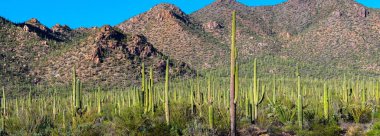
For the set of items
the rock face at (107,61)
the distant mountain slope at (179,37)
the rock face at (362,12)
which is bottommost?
the rock face at (107,61)

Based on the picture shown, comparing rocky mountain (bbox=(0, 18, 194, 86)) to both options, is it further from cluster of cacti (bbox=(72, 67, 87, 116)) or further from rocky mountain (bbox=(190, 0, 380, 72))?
cluster of cacti (bbox=(72, 67, 87, 116))

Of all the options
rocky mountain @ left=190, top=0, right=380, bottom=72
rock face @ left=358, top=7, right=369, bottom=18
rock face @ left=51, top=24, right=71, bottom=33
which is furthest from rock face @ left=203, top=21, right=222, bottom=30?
rock face @ left=51, top=24, right=71, bottom=33

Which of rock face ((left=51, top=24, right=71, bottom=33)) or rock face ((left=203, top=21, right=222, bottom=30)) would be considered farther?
rock face ((left=203, top=21, right=222, bottom=30))

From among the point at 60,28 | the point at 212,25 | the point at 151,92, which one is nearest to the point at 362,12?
the point at 212,25

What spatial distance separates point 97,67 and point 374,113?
41614mm

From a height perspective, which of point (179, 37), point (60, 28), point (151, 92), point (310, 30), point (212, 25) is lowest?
point (151, 92)

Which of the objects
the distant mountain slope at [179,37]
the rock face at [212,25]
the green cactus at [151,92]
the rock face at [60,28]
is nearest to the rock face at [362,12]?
the distant mountain slope at [179,37]

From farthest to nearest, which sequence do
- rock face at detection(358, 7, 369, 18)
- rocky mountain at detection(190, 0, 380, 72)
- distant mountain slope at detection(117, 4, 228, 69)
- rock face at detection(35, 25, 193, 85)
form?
1. rock face at detection(358, 7, 369, 18)
2. distant mountain slope at detection(117, 4, 228, 69)
3. rocky mountain at detection(190, 0, 380, 72)
4. rock face at detection(35, 25, 193, 85)

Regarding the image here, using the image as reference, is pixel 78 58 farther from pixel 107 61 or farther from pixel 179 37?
pixel 179 37

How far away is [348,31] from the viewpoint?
3546 inches

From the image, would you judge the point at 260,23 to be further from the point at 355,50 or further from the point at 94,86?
the point at 94,86

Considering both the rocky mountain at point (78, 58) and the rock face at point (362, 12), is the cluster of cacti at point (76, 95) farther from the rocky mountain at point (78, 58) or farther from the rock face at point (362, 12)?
the rock face at point (362, 12)

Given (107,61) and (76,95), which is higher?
(107,61)

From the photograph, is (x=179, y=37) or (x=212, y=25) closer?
(x=179, y=37)
